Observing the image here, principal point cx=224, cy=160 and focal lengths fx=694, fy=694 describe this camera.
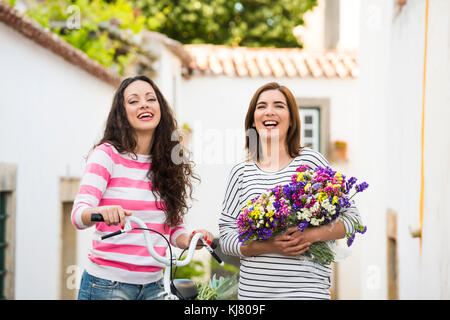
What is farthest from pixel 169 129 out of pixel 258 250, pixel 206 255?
pixel 206 255

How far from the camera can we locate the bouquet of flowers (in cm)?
310

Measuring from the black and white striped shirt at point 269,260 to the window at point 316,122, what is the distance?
11.7 m

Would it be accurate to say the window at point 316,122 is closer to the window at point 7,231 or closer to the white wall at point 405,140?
the white wall at point 405,140

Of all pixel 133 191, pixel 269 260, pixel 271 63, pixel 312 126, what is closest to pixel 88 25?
pixel 271 63

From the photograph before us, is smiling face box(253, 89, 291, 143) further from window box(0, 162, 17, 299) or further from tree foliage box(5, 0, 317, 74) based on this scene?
tree foliage box(5, 0, 317, 74)

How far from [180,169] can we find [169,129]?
0.21 metres

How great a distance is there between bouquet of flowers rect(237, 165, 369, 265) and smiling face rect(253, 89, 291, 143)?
1.06 feet

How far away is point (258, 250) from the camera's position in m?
3.26

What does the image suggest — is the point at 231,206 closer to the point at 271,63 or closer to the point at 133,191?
the point at 133,191

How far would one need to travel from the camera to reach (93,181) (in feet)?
9.91

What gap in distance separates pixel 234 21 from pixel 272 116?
19.8 meters

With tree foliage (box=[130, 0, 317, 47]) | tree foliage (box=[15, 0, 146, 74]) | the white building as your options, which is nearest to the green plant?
the white building

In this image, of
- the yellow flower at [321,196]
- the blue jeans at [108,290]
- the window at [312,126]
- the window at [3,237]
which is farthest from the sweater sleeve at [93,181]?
the window at [312,126]
